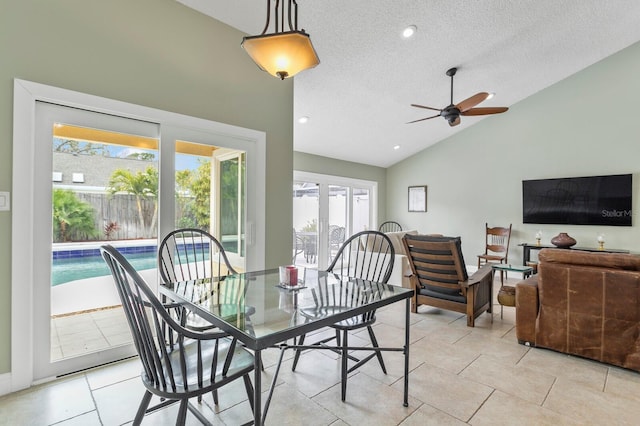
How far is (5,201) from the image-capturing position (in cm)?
201

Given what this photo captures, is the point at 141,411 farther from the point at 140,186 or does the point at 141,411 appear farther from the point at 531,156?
the point at 531,156

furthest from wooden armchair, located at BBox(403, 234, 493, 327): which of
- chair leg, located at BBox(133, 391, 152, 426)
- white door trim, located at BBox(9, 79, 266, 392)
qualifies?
white door trim, located at BBox(9, 79, 266, 392)

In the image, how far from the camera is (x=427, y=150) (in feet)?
23.3

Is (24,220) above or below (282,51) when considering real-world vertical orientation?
below

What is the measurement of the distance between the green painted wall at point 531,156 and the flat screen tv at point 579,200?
11cm

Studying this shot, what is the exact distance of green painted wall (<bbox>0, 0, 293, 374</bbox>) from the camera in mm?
2025

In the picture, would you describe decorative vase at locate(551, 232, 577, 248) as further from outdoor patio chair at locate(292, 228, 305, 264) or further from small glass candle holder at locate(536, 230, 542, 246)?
outdoor patio chair at locate(292, 228, 305, 264)

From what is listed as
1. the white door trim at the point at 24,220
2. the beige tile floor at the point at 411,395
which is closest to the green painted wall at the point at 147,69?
the white door trim at the point at 24,220

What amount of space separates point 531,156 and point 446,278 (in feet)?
12.5

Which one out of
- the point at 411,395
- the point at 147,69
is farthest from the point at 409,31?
the point at 411,395

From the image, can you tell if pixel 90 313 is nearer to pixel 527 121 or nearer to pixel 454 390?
pixel 454 390

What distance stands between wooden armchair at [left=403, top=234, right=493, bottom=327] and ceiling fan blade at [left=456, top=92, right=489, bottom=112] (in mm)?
1627

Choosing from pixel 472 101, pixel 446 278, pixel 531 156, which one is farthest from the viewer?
pixel 531 156

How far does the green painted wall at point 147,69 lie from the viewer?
6.64 ft
